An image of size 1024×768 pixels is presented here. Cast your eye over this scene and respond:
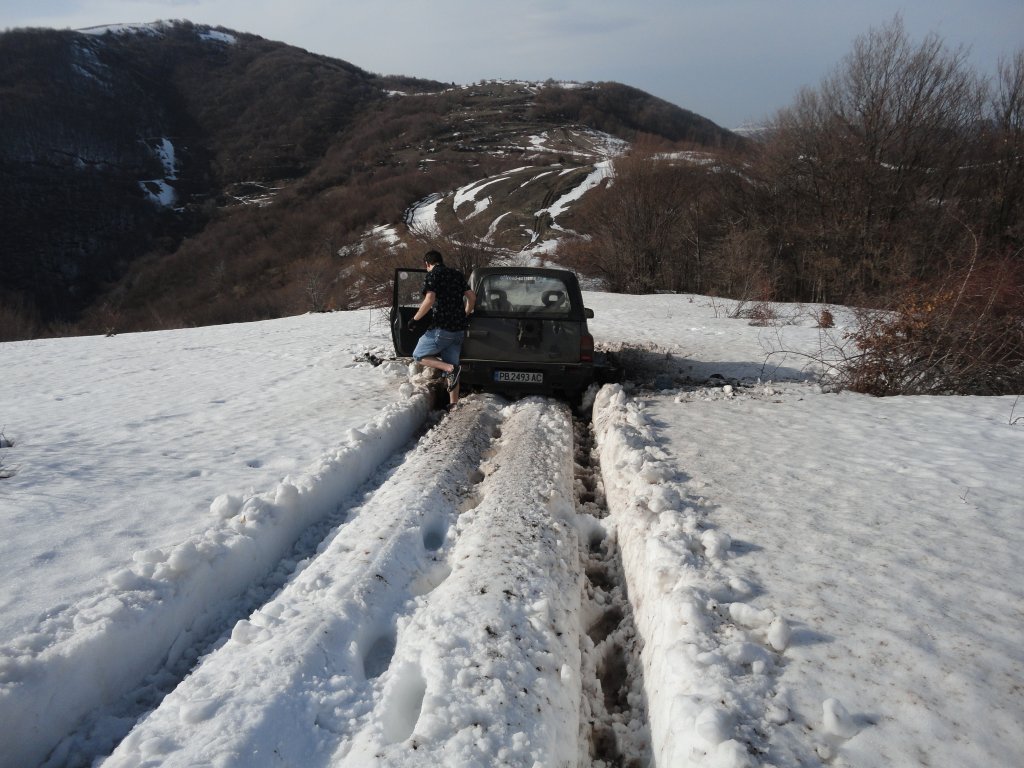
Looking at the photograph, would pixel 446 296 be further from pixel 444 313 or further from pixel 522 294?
pixel 522 294

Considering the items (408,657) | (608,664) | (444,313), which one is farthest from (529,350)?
(408,657)

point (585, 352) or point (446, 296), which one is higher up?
point (446, 296)

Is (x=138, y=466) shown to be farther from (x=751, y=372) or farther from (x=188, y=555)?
(x=751, y=372)

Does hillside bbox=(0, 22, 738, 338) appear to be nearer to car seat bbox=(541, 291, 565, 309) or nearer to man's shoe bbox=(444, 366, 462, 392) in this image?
man's shoe bbox=(444, 366, 462, 392)

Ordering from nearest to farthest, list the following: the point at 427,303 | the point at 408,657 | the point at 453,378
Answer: the point at 408,657 < the point at 427,303 < the point at 453,378

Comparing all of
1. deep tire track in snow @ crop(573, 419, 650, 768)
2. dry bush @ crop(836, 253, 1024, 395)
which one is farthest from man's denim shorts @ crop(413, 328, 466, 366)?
dry bush @ crop(836, 253, 1024, 395)

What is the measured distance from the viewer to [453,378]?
753 centimetres

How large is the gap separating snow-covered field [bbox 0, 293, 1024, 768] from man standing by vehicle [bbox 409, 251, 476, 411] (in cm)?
109

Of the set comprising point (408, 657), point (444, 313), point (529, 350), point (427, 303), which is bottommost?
point (408, 657)

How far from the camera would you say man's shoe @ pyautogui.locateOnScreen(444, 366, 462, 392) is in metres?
7.45

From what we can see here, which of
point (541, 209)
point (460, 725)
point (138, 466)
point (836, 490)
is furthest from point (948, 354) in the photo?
point (541, 209)

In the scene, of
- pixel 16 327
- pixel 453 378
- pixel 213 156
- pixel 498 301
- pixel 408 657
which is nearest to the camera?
pixel 408 657

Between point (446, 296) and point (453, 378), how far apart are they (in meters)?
1.06

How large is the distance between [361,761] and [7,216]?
92489 mm
